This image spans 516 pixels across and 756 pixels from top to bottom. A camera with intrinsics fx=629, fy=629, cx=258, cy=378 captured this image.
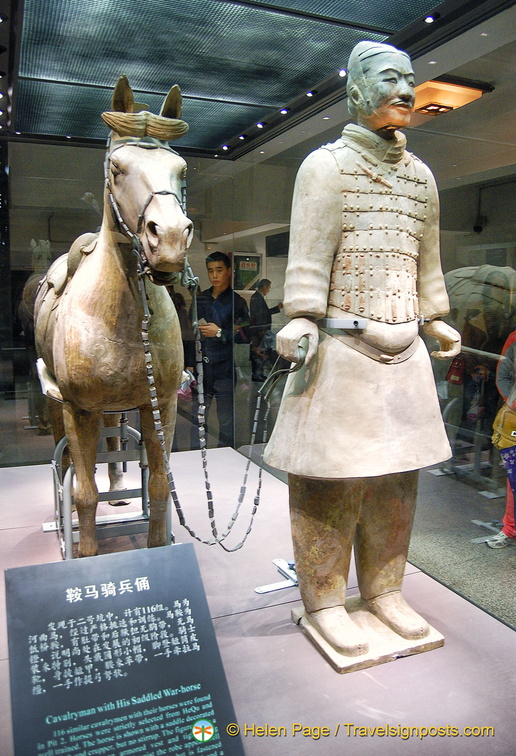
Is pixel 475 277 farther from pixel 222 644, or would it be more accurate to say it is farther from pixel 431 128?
pixel 222 644

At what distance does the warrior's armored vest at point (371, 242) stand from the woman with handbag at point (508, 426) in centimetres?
105

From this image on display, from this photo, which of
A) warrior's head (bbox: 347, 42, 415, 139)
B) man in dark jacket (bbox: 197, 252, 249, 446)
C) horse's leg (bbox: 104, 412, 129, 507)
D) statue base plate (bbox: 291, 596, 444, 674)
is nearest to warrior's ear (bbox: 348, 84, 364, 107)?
warrior's head (bbox: 347, 42, 415, 139)

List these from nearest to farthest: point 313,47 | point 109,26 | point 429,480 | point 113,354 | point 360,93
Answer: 1. point 360,93
2. point 113,354
3. point 109,26
4. point 313,47
5. point 429,480

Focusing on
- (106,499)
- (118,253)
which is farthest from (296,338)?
(106,499)

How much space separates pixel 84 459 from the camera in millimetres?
3018

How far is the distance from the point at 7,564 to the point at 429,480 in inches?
100

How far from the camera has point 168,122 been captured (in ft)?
7.73

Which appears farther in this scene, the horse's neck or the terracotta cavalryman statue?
the horse's neck

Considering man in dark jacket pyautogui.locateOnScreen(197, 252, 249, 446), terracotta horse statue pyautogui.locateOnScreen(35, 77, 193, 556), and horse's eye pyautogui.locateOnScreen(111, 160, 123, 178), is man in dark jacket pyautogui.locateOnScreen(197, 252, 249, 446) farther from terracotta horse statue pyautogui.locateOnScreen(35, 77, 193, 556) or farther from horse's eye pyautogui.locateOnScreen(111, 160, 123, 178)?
horse's eye pyautogui.locateOnScreen(111, 160, 123, 178)

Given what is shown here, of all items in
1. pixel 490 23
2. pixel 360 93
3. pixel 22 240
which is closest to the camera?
pixel 360 93

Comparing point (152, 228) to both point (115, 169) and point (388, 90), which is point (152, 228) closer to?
point (115, 169)

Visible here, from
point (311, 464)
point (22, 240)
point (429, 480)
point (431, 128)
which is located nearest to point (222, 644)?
point (311, 464)

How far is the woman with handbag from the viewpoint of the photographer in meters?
3.18

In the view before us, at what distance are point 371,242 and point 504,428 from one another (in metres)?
1.45
